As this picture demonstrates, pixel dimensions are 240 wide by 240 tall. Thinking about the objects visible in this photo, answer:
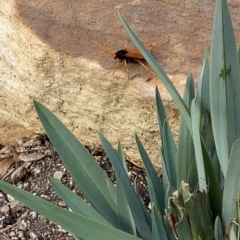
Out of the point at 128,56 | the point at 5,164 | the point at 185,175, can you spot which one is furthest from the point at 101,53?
the point at 5,164

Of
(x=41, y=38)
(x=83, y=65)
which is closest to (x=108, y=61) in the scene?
(x=83, y=65)

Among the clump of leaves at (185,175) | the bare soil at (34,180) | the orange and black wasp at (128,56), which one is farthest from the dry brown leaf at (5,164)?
the clump of leaves at (185,175)

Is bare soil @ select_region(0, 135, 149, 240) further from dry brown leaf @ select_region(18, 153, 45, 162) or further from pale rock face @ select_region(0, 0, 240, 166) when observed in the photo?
pale rock face @ select_region(0, 0, 240, 166)

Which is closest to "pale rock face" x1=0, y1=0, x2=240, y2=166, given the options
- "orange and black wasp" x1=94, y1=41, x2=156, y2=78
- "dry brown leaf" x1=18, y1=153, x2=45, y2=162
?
"orange and black wasp" x1=94, y1=41, x2=156, y2=78

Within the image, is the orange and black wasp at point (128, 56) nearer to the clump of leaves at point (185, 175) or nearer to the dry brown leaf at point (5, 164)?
the clump of leaves at point (185, 175)

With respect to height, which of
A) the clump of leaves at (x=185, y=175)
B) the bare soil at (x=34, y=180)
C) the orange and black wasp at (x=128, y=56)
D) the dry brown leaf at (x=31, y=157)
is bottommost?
the bare soil at (x=34, y=180)

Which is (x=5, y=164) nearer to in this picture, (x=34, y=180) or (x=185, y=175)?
(x=34, y=180)
